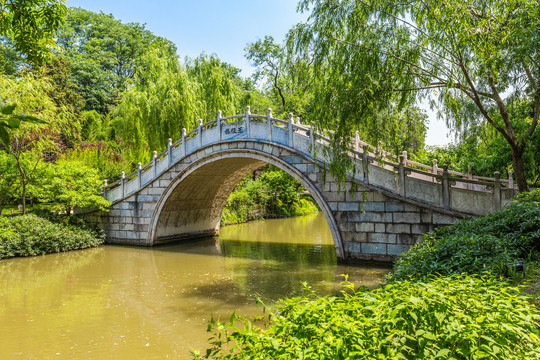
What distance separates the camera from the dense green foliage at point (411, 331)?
1822 millimetres

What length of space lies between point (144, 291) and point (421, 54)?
641 cm

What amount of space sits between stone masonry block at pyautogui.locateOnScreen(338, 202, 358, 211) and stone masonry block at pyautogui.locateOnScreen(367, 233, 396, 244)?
0.67 meters

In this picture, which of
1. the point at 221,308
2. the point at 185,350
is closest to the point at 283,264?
the point at 221,308

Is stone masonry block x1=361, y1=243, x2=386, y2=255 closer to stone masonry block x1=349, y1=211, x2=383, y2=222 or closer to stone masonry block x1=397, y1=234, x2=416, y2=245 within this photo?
stone masonry block x1=397, y1=234, x2=416, y2=245

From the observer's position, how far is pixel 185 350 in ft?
16.2

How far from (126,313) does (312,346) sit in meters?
5.31

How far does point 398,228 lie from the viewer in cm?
860

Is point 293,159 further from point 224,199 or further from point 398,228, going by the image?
point 224,199

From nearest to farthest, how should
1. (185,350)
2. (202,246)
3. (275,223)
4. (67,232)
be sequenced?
(185,350), (67,232), (202,246), (275,223)

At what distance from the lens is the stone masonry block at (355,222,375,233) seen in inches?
351

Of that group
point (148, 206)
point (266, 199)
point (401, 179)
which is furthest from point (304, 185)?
point (266, 199)

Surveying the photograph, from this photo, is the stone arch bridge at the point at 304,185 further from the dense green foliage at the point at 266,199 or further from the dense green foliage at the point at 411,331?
the dense green foliage at the point at 411,331

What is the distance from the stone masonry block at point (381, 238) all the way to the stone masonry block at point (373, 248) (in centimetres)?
10

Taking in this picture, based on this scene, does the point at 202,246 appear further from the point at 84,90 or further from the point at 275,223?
the point at 84,90
